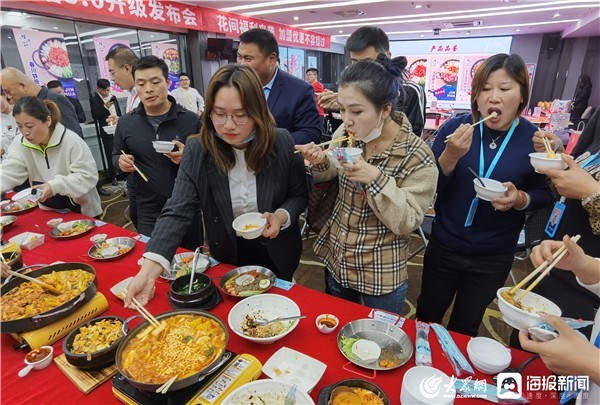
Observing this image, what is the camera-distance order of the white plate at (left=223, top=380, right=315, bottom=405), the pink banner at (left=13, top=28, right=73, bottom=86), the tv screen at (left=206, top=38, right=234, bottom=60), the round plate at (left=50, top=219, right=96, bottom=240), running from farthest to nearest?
the tv screen at (left=206, top=38, right=234, bottom=60), the pink banner at (left=13, top=28, right=73, bottom=86), the round plate at (left=50, top=219, right=96, bottom=240), the white plate at (left=223, top=380, right=315, bottom=405)

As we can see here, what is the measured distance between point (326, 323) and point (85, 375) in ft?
2.82

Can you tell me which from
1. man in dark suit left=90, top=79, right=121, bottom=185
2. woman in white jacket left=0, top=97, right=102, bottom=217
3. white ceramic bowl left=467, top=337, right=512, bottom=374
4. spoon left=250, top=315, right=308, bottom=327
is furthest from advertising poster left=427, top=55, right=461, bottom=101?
spoon left=250, top=315, right=308, bottom=327

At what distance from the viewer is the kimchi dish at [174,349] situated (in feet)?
3.24

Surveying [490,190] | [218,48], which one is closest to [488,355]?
[490,190]

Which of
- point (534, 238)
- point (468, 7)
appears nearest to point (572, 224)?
point (534, 238)

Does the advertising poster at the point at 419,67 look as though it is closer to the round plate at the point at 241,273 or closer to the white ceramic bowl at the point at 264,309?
the round plate at the point at 241,273

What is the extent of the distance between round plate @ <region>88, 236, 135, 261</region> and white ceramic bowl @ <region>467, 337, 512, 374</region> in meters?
1.78

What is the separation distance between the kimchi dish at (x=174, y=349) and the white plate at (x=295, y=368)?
0.19 meters

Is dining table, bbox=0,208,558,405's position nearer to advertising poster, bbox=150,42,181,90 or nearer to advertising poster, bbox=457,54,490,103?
advertising poster, bbox=150,42,181,90

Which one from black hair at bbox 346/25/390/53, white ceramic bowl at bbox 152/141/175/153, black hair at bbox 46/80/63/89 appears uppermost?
black hair at bbox 346/25/390/53

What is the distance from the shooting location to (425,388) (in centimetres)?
99

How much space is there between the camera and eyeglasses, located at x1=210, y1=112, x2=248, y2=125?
1.49 metres

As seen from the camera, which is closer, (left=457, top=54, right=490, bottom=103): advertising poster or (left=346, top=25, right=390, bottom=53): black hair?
(left=346, top=25, right=390, bottom=53): black hair

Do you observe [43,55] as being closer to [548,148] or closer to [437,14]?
[548,148]
